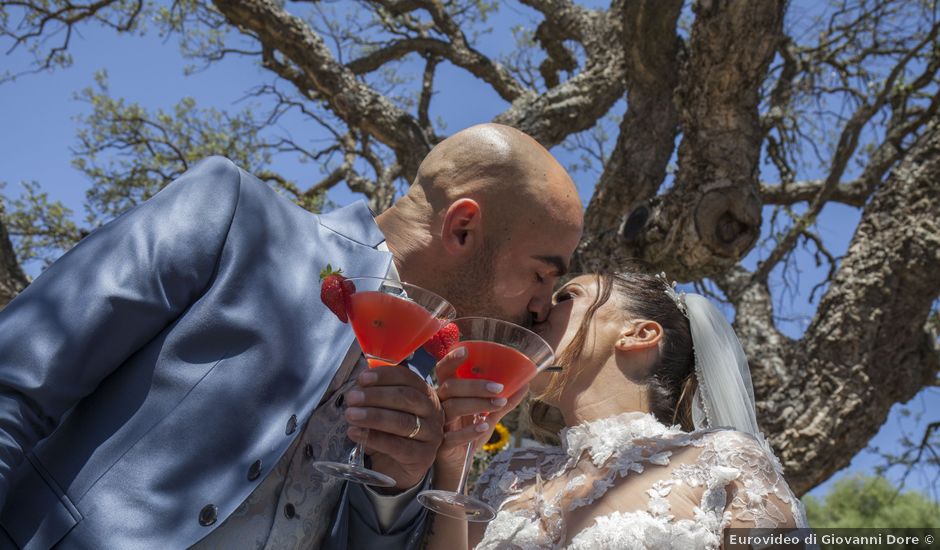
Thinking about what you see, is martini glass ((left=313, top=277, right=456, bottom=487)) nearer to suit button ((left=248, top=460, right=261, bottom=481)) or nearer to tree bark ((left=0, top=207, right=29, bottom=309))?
suit button ((left=248, top=460, right=261, bottom=481))

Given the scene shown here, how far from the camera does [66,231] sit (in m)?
9.05

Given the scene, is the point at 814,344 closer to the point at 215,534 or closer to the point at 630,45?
the point at 630,45

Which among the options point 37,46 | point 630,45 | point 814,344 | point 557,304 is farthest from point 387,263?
point 37,46

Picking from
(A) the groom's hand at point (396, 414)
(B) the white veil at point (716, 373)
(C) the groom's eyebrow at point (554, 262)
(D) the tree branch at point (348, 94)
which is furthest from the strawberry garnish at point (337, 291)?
(D) the tree branch at point (348, 94)

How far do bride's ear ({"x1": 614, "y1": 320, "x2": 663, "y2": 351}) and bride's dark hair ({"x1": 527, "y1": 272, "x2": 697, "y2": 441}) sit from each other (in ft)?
0.15

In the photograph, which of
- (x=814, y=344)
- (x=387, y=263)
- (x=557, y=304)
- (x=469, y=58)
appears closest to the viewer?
(x=387, y=263)

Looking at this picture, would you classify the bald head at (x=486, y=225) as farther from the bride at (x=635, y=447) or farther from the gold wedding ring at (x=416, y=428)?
the gold wedding ring at (x=416, y=428)

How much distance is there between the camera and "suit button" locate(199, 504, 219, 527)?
6.43 ft

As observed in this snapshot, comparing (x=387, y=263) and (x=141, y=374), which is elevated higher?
(x=387, y=263)

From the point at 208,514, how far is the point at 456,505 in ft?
2.19

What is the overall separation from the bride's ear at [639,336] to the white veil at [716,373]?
168 mm

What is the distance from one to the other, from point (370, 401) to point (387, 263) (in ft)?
1.92

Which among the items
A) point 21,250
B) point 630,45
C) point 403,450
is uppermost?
point 630,45

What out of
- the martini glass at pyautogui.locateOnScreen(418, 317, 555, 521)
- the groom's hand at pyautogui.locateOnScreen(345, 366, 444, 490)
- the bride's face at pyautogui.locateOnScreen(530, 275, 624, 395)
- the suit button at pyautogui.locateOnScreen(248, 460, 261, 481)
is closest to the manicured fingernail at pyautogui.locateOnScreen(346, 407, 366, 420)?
the groom's hand at pyautogui.locateOnScreen(345, 366, 444, 490)
